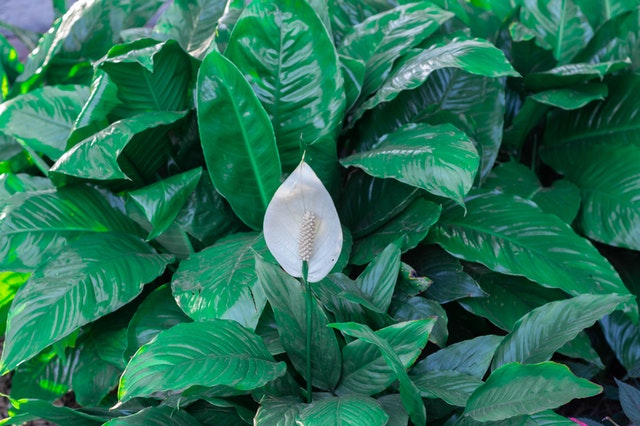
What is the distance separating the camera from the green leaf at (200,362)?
1.27m

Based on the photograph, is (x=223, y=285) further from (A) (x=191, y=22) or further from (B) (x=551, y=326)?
(A) (x=191, y=22)

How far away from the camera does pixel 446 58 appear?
5.56ft

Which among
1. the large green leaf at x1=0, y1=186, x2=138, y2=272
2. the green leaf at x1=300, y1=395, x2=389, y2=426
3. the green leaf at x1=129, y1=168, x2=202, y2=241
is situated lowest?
the green leaf at x1=300, y1=395, x2=389, y2=426

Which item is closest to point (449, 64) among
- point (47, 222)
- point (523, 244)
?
point (523, 244)

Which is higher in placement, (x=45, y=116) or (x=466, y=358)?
(x=45, y=116)

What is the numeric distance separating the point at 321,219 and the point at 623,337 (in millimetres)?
1078

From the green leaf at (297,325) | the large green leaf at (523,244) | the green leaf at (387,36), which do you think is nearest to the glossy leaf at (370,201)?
the large green leaf at (523,244)

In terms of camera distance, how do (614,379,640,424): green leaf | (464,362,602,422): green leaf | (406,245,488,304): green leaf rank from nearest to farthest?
(464,362,602,422): green leaf, (614,379,640,424): green leaf, (406,245,488,304): green leaf

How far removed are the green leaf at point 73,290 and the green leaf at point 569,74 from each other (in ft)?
3.74

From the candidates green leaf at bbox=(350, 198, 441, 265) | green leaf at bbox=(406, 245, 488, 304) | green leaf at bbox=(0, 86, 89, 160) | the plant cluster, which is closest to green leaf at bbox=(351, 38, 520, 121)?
the plant cluster

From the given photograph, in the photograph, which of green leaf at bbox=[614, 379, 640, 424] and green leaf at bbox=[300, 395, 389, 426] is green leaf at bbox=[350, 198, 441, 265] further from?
green leaf at bbox=[614, 379, 640, 424]

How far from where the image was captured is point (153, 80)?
6.19ft

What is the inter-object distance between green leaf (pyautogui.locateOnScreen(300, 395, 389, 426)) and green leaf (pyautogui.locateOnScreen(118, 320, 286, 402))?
0.10m

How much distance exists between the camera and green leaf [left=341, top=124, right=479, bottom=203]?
1562 millimetres
